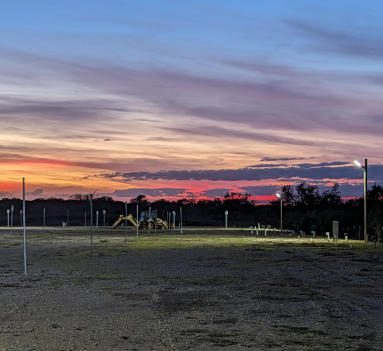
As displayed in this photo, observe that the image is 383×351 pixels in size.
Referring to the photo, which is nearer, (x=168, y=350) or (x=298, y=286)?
(x=168, y=350)

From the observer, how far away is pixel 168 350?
1005 cm

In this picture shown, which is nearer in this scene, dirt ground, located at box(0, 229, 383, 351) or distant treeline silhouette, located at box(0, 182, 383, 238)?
dirt ground, located at box(0, 229, 383, 351)

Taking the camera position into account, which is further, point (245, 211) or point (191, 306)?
point (245, 211)

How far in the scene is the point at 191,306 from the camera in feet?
48.3

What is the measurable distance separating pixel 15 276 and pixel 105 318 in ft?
31.2

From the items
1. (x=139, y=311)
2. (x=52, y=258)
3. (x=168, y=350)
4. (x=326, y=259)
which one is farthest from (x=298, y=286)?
(x=52, y=258)

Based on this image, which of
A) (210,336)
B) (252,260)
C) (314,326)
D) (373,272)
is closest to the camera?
(210,336)

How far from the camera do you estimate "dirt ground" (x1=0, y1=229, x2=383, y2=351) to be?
10.9m

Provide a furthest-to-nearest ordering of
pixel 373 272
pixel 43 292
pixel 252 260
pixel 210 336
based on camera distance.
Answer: pixel 252 260 < pixel 373 272 < pixel 43 292 < pixel 210 336

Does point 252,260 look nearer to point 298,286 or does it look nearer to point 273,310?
point 298,286

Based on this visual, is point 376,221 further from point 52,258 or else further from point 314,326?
point 314,326

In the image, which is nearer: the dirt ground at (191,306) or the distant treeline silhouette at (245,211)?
the dirt ground at (191,306)

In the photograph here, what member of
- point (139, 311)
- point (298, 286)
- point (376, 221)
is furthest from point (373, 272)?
point (376, 221)

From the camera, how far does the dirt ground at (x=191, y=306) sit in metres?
10.9
